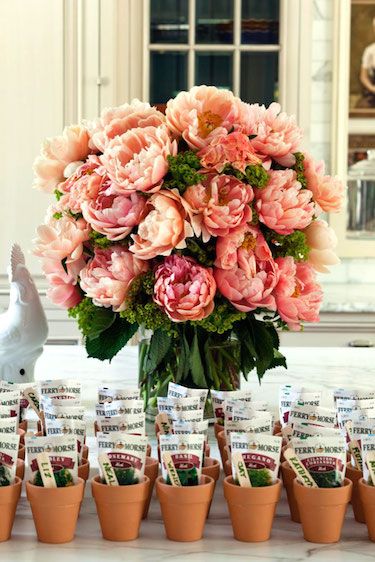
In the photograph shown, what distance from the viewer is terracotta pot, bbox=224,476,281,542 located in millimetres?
980

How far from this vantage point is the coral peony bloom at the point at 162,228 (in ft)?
3.94

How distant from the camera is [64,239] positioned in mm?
1294

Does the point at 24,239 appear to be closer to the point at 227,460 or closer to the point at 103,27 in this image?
the point at 103,27

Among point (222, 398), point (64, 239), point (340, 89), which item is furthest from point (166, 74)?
point (222, 398)

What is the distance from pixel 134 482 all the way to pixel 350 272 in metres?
3.04

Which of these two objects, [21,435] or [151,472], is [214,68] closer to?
[21,435]

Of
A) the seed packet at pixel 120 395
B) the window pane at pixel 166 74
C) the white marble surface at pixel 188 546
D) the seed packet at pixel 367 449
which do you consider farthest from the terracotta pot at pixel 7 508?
the window pane at pixel 166 74

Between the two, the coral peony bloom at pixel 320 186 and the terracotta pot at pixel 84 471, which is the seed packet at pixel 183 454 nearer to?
the terracotta pot at pixel 84 471

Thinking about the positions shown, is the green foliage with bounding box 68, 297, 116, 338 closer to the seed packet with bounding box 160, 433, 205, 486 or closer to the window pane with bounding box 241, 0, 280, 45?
the seed packet with bounding box 160, 433, 205, 486

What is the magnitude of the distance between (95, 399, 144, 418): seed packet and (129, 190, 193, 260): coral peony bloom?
0.19 m

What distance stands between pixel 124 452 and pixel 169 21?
2.74m

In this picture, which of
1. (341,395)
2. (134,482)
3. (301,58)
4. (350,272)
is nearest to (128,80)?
(301,58)

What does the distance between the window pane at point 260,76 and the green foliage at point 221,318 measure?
91.8 inches

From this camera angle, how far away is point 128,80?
3.53 metres
